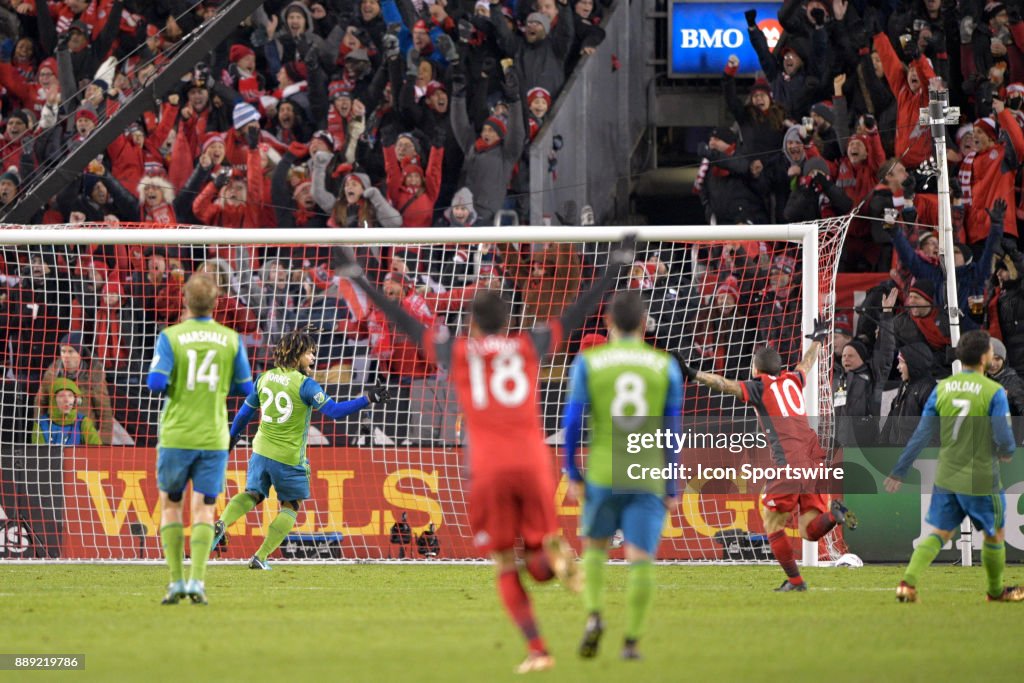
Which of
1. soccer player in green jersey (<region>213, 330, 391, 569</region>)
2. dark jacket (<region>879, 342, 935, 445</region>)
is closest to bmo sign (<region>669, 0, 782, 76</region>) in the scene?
dark jacket (<region>879, 342, 935, 445</region>)

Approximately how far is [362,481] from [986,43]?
8.71m

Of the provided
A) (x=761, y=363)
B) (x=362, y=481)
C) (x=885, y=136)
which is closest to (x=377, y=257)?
(x=362, y=481)

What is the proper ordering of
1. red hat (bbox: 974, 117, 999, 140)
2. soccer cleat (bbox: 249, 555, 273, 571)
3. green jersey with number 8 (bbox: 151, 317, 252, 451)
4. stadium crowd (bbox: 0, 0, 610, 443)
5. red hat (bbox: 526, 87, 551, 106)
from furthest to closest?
red hat (bbox: 526, 87, 551, 106), red hat (bbox: 974, 117, 999, 140), stadium crowd (bbox: 0, 0, 610, 443), soccer cleat (bbox: 249, 555, 273, 571), green jersey with number 8 (bbox: 151, 317, 252, 451)

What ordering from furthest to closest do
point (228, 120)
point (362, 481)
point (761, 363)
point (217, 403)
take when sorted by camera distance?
point (228, 120), point (362, 481), point (761, 363), point (217, 403)

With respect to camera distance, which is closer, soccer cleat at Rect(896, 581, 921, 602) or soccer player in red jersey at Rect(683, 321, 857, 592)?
soccer cleat at Rect(896, 581, 921, 602)

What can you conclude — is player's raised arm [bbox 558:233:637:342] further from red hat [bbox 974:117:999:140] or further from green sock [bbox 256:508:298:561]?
red hat [bbox 974:117:999:140]

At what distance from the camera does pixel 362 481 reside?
44.6ft

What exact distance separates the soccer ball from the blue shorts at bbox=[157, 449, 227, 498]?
248 inches

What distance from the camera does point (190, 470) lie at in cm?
906

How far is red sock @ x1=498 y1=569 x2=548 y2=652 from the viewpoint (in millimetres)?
6328

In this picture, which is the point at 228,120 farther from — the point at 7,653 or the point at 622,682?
the point at 622,682

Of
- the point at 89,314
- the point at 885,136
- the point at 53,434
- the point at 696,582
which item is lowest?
the point at 696,582

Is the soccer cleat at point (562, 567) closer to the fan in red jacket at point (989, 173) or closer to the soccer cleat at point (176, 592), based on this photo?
the soccer cleat at point (176, 592)

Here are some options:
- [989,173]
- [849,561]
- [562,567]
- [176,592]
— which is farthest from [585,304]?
[989,173]
